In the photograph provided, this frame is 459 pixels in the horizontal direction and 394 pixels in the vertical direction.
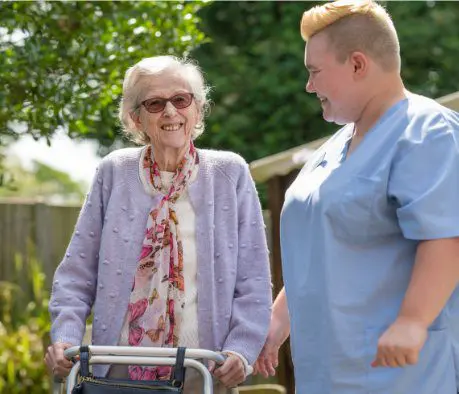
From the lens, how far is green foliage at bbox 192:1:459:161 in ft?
40.8

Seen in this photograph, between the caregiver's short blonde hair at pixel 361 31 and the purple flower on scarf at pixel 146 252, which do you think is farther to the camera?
the purple flower on scarf at pixel 146 252

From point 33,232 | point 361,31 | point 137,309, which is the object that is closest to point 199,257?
point 137,309

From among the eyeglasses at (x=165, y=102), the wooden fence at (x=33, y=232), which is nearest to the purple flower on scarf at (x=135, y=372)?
the eyeglasses at (x=165, y=102)

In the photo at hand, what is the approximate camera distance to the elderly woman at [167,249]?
3.18 metres

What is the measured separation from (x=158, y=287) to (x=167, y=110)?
54cm

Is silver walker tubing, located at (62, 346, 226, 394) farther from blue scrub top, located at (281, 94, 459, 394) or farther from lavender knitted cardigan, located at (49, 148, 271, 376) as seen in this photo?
blue scrub top, located at (281, 94, 459, 394)

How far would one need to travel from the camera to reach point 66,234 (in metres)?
11.7

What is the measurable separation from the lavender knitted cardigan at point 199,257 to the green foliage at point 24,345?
3778 millimetres

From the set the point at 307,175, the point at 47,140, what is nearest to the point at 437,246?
the point at 307,175

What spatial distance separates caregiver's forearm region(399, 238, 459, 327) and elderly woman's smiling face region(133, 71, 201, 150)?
106 centimetres

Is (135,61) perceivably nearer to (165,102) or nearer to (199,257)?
(165,102)

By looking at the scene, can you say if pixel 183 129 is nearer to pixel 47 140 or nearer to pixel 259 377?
pixel 47 140

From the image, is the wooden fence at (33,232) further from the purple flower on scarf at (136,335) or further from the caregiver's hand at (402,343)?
the caregiver's hand at (402,343)

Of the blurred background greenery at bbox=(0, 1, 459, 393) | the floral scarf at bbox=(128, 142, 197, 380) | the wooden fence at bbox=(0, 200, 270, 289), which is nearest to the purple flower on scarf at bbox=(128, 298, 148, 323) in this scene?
the floral scarf at bbox=(128, 142, 197, 380)
